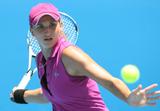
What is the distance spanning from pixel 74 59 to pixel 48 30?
0.52ft

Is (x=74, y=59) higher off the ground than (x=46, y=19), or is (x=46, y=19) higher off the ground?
(x=46, y=19)

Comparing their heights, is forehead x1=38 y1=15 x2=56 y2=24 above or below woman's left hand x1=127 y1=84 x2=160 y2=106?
above

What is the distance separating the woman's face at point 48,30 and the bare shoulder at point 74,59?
0.27 feet

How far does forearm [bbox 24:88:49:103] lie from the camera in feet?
5.20

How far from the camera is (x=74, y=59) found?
45.5 inches

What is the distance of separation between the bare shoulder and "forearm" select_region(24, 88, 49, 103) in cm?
42

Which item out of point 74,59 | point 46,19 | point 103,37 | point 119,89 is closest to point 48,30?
point 46,19

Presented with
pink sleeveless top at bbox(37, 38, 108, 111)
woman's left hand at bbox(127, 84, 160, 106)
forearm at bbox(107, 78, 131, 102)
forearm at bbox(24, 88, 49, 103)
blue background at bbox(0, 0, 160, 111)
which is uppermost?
blue background at bbox(0, 0, 160, 111)

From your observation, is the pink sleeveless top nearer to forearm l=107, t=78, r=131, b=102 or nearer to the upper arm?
the upper arm

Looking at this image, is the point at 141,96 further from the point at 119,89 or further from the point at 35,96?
the point at 35,96

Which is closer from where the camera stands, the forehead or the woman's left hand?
the woman's left hand

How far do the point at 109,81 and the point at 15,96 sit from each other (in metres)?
0.62

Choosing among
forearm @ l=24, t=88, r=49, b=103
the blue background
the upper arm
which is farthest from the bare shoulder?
the blue background

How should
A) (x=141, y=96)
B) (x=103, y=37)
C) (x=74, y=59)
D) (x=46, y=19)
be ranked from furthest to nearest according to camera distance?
(x=103, y=37)
(x=46, y=19)
(x=74, y=59)
(x=141, y=96)
